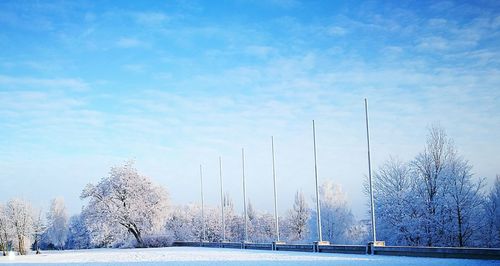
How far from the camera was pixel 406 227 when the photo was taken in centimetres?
5078

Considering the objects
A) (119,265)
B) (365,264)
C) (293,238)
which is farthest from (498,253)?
(293,238)

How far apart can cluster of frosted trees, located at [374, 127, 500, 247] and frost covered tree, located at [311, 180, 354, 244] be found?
18.4 meters

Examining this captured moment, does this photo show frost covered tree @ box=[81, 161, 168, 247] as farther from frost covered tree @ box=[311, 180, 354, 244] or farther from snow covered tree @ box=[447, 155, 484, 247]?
snow covered tree @ box=[447, 155, 484, 247]

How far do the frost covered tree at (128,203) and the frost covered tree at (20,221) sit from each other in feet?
80.4

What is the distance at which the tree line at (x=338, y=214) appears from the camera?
48828mm

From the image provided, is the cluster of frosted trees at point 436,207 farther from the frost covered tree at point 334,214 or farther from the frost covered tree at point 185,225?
the frost covered tree at point 185,225

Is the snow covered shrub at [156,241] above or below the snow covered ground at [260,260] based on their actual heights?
below

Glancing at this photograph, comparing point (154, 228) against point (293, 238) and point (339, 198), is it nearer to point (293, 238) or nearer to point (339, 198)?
point (339, 198)

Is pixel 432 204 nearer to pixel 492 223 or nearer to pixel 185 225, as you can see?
pixel 492 223

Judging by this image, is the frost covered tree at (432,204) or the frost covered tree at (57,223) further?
the frost covered tree at (57,223)

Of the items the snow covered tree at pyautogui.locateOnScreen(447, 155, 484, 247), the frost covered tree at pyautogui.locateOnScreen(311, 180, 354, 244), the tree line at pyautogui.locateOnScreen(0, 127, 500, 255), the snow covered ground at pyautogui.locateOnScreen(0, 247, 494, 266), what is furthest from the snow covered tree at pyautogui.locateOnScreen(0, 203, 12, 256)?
the snow covered tree at pyautogui.locateOnScreen(447, 155, 484, 247)

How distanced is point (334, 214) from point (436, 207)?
89.3 feet

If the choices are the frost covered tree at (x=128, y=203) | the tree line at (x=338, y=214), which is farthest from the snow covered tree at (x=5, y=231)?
the frost covered tree at (x=128, y=203)

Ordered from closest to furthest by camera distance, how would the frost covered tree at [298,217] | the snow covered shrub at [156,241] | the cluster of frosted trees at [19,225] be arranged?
the snow covered shrub at [156,241] → the cluster of frosted trees at [19,225] → the frost covered tree at [298,217]
